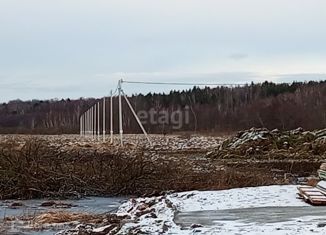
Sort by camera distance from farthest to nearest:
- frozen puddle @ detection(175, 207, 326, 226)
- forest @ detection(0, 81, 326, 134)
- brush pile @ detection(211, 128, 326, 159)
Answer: forest @ detection(0, 81, 326, 134) < brush pile @ detection(211, 128, 326, 159) < frozen puddle @ detection(175, 207, 326, 226)

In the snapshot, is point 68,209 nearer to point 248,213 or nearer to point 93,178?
point 93,178

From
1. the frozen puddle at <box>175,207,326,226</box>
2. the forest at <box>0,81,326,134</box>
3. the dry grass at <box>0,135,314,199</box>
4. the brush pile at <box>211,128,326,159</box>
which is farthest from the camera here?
the forest at <box>0,81,326,134</box>

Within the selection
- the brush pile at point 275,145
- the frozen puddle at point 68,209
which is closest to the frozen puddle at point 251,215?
the frozen puddle at point 68,209

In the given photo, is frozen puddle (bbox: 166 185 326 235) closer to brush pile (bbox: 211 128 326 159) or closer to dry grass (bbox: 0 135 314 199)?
dry grass (bbox: 0 135 314 199)

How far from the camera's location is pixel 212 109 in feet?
301

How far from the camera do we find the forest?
227ft

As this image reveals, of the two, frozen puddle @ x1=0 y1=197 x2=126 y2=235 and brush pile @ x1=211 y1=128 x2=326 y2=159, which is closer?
frozen puddle @ x1=0 y1=197 x2=126 y2=235

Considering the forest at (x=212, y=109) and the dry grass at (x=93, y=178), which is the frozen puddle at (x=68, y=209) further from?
the forest at (x=212, y=109)

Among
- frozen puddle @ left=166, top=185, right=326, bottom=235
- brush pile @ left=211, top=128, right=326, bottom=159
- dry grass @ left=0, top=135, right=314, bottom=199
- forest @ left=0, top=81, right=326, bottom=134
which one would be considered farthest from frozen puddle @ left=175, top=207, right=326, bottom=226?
forest @ left=0, top=81, right=326, bottom=134

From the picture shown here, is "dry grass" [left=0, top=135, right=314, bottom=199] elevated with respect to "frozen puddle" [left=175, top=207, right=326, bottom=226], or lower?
lower

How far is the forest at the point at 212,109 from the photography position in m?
69.1

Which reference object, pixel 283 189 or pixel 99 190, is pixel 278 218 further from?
pixel 99 190

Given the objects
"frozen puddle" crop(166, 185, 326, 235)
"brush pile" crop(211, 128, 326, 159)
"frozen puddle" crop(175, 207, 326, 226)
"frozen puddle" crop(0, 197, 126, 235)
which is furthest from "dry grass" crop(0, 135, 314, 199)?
"brush pile" crop(211, 128, 326, 159)

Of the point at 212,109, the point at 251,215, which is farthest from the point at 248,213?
the point at 212,109
